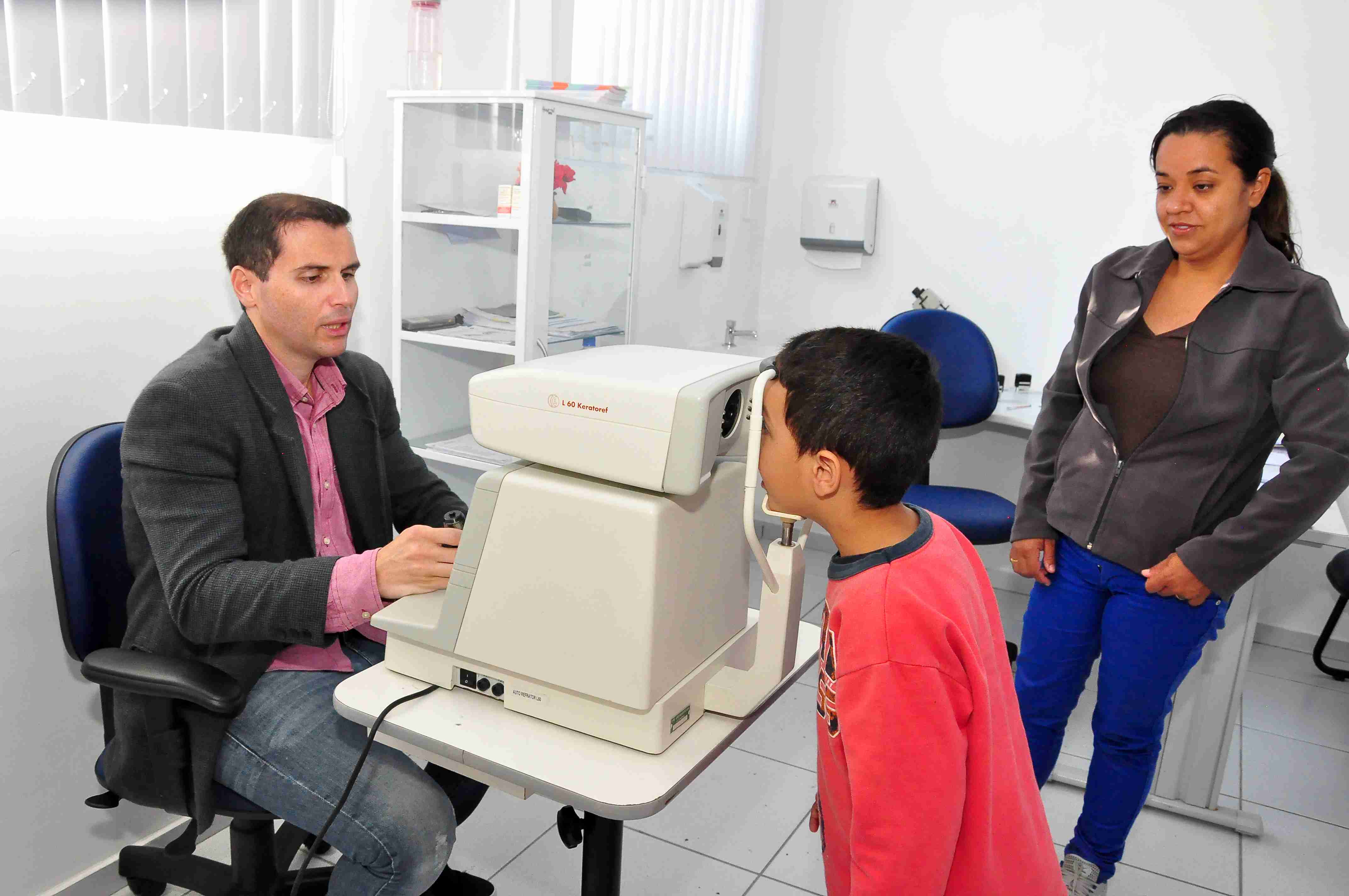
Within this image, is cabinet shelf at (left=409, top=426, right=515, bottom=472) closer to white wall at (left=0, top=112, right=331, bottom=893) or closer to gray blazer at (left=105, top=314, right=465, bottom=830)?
white wall at (left=0, top=112, right=331, bottom=893)

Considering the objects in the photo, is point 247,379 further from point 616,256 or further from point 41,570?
point 616,256

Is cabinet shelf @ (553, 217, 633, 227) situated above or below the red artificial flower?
below

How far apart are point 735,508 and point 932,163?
2820 mm

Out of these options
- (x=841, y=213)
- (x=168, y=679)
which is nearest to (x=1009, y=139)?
(x=841, y=213)

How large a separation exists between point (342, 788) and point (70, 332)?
947mm

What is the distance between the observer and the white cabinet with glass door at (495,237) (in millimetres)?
2375

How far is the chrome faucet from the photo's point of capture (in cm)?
395

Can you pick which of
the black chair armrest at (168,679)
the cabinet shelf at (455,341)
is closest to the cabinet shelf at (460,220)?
the cabinet shelf at (455,341)

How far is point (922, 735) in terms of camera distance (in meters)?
1.03

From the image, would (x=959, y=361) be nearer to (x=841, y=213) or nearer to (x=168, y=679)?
(x=841, y=213)

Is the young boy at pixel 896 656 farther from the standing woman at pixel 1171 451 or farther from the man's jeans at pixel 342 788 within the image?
the standing woman at pixel 1171 451

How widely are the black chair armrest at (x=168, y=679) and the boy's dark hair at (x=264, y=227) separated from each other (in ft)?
1.91

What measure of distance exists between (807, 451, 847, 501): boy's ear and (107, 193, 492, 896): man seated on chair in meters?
0.49

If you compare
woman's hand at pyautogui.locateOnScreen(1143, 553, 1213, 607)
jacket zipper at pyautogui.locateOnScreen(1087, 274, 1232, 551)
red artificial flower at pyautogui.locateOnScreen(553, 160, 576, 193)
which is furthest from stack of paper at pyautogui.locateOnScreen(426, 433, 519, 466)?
woman's hand at pyautogui.locateOnScreen(1143, 553, 1213, 607)
